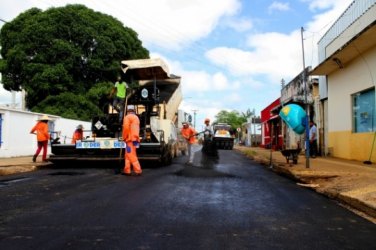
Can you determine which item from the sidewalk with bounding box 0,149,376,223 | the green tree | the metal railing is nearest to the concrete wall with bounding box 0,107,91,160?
the sidewalk with bounding box 0,149,376,223

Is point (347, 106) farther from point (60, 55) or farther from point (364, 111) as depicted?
point (60, 55)

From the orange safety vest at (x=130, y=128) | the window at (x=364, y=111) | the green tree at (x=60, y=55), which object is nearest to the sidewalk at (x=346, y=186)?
the orange safety vest at (x=130, y=128)

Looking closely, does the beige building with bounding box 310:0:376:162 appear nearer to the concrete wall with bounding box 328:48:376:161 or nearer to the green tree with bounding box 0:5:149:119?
the concrete wall with bounding box 328:48:376:161

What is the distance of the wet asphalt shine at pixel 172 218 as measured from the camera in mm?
4410

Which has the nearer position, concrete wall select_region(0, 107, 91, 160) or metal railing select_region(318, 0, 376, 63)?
metal railing select_region(318, 0, 376, 63)

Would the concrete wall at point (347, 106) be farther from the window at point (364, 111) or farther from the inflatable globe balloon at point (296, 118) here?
the inflatable globe balloon at point (296, 118)

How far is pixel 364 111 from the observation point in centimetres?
1552

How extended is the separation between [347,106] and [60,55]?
18.3 metres

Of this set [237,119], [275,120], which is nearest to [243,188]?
[275,120]

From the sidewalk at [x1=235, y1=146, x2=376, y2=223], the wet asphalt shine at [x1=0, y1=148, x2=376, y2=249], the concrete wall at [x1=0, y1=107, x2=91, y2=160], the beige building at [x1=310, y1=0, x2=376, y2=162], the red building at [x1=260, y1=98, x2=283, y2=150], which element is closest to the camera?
the wet asphalt shine at [x1=0, y1=148, x2=376, y2=249]

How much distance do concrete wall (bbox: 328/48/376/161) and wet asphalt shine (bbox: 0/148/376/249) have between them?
24.9 feet

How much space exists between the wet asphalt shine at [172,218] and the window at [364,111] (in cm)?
728

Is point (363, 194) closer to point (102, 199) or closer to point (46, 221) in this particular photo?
point (102, 199)

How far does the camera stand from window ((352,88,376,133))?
14.7 meters
